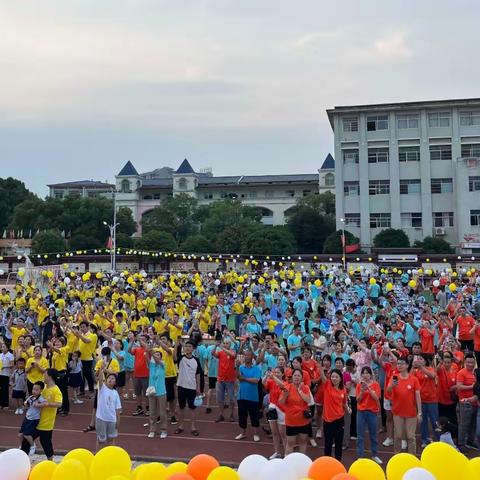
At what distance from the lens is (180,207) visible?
63312 millimetres

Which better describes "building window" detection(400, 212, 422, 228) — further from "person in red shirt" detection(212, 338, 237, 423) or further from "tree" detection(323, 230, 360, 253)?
"person in red shirt" detection(212, 338, 237, 423)

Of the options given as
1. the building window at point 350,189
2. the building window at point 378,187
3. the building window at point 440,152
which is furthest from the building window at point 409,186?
the building window at point 350,189

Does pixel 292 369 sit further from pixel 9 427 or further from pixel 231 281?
pixel 231 281

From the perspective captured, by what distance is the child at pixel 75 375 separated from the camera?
10.3 meters

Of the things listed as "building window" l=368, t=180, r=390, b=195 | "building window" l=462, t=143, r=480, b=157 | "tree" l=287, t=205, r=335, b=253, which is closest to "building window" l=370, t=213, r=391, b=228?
"building window" l=368, t=180, r=390, b=195

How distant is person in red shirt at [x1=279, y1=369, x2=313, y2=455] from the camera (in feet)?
22.9

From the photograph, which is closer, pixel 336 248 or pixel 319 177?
pixel 336 248

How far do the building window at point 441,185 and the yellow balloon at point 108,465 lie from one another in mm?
48771

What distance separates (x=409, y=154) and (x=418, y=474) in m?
48.5

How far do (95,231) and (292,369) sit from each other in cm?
4600

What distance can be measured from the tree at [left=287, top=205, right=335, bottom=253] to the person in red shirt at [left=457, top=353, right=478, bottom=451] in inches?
1851

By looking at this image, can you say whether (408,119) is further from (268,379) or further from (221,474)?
(221,474)

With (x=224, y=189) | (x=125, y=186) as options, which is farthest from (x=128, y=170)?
(x=224, y=189)

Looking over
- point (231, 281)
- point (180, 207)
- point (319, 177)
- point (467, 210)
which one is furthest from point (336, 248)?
point (319, 177)
